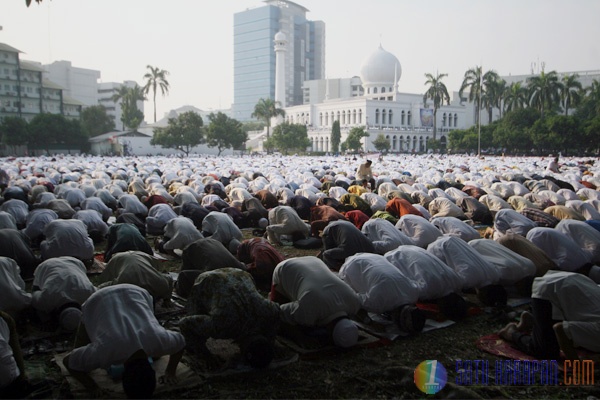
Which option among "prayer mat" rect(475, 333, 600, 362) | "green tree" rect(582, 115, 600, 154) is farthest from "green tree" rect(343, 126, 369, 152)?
"prayer mat" rect(475, 333, 600, 362)

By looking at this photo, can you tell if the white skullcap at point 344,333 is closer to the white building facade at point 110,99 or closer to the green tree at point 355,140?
the green tree at point 355,140

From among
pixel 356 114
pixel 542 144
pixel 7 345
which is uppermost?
pixel 356 114

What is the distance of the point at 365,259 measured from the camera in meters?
5.32

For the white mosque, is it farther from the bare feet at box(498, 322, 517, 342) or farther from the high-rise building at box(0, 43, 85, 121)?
the bare feet at box(498, 322, 517, 342)

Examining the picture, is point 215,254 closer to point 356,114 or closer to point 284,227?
point 284,227

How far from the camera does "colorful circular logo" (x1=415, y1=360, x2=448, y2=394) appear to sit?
13.1 feet

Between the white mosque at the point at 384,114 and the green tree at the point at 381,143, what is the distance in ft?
8.12

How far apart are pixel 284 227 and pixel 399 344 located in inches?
175

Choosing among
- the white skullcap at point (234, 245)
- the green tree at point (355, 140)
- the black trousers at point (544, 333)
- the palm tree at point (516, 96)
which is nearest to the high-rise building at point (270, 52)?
the green tree at point (355, 140)

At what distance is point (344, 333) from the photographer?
457 centimetres

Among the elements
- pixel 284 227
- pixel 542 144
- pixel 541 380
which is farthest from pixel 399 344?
pixel 542 144

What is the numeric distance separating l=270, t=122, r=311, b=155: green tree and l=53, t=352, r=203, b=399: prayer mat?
1999 inches

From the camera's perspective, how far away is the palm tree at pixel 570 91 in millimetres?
47031

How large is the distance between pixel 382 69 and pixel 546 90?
89.8 feet
